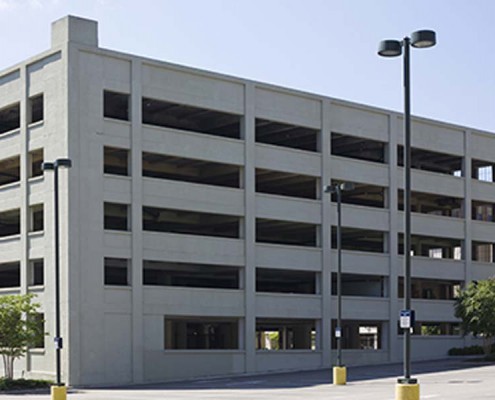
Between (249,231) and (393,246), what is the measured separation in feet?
38.9

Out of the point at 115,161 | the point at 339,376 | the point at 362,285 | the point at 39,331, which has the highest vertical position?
the point at 115,161

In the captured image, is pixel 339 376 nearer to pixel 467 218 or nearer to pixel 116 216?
pixel 116 216

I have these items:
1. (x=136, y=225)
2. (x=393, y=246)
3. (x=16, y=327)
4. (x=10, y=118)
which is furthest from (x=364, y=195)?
(x=16, y=327)

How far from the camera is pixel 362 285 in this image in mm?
63875

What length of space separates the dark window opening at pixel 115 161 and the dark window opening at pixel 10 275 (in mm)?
7648

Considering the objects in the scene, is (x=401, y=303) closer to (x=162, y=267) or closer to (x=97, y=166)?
(x=162, y=267)

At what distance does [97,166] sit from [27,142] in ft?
17.0

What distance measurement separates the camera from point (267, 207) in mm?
56531

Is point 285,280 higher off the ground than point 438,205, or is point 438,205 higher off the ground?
point 438,205

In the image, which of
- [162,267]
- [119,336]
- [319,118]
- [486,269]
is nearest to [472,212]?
[486,269]

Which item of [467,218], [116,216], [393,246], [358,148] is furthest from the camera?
[467,218]

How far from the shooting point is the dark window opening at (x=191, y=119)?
5528cm

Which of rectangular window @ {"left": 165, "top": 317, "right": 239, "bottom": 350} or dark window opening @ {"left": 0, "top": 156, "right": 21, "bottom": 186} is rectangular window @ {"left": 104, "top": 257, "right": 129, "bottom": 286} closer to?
rectangular window @ {"left": 165, "top": 317, "right": 239, "bottom": 350}

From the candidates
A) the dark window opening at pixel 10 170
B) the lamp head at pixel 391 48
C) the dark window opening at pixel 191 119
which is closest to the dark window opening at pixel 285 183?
the dark window opening at pixel 191 119
